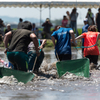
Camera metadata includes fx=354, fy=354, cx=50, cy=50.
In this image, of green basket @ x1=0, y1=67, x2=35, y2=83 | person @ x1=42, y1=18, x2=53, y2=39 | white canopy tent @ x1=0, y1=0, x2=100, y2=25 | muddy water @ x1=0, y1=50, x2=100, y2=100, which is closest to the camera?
muddy water @ x1=0, y1=50, x2=100, y2=100

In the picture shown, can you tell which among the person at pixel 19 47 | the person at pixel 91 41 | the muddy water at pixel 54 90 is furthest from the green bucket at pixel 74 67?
the person at pixel 91 41

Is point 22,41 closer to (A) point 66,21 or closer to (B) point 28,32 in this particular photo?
(B) point 28,32

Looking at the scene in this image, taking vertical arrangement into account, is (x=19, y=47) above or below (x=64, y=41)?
above

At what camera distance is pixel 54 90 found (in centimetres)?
748

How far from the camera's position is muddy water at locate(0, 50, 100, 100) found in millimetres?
6668

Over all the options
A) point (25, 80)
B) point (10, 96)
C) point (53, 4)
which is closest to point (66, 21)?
point (53, 4)

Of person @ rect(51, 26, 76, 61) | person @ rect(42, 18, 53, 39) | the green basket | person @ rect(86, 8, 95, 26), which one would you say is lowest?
person @ rect(42, 18, 53, 39)

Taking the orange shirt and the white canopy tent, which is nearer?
the orange shirt

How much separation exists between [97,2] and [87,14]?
1.17 meters

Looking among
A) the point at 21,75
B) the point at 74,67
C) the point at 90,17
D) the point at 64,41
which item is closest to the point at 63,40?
the point at 64,41

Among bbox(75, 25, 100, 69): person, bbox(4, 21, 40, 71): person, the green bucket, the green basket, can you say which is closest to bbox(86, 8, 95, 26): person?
bbox(75, 25, 100, 69): person

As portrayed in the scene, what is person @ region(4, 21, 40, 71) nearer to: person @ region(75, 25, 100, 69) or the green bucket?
the green bucket

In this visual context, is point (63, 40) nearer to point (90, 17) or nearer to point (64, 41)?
point (64, 41)

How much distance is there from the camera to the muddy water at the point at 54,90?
6.67m
